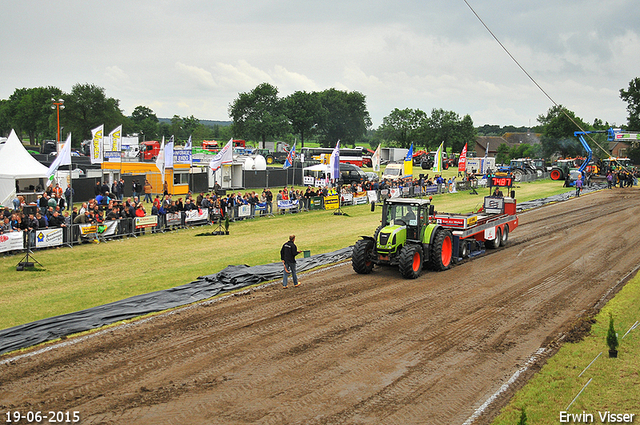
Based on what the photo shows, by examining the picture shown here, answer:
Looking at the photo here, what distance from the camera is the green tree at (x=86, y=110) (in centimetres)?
8356

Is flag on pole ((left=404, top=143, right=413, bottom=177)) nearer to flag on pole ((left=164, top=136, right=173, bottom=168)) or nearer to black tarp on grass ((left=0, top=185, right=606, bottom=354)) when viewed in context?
flag on pole ((left=164, top=136, right=173, bottom=168))

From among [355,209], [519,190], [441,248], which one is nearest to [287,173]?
[355,209]

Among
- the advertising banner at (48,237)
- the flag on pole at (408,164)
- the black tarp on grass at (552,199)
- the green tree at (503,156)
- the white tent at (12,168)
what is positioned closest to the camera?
the advertising banner at (48,237)

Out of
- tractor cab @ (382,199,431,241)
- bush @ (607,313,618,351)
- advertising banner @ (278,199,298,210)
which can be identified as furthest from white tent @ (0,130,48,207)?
bush @ (607,313,618,351)

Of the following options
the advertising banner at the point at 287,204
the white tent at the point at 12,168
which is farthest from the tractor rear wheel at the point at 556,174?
the white tent at the point at 12,168

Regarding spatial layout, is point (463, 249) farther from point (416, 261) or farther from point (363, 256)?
point (363, 256)

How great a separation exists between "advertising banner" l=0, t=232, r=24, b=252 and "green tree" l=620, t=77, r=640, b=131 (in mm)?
84773

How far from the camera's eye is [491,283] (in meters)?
16.4

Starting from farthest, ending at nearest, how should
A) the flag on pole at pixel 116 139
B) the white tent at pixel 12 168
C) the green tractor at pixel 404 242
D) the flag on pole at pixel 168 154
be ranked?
the flag on pole at pixel 116 139 < the flag on pole at pixel 168 154 < the white tent at pixel 12 168 < the green tractor at pixel 404 242

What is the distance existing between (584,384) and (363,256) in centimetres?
850

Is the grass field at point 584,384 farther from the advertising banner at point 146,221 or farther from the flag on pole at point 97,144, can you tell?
the flag on pole at point 97,144

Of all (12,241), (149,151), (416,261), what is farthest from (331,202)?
(149,151)

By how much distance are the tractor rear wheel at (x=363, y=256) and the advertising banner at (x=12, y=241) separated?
1273 cm

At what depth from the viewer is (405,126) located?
110 meters
